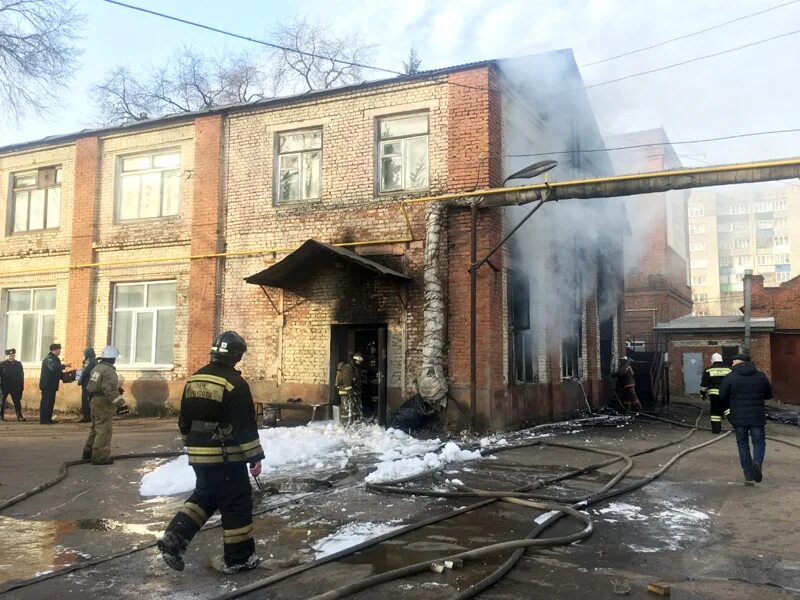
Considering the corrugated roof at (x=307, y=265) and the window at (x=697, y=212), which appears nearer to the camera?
the corrugated roof at (x=307, y=265)

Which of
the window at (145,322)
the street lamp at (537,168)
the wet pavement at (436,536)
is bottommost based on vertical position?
the wet pavement at (436,536)

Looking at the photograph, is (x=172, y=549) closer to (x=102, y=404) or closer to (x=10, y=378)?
(x=102, y=404)

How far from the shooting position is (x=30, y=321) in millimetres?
16016

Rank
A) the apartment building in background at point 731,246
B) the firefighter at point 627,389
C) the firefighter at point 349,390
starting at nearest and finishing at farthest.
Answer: the firefighter at point 349,390, the firefighter at point 627,389, the apartment building in background at point 731,246

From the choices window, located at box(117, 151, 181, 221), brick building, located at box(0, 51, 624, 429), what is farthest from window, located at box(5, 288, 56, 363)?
window, located at box(117, 151, 181, 221)

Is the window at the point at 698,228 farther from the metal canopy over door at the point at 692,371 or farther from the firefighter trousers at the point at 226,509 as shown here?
the firefighter trousers at the point at 226,509

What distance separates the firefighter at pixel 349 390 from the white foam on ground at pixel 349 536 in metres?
5.89

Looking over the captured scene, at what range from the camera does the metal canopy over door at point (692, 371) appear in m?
26.9

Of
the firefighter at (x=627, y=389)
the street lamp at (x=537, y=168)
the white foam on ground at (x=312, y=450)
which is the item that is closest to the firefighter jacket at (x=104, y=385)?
the white foam on ground at (x=312, y=450)

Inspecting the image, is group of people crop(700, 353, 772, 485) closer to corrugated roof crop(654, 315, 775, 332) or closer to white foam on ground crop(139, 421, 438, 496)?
white foam on ground crop(139, 421, 438, 496)

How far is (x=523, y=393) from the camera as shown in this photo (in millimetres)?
12508

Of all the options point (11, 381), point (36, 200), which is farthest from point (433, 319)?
point (36, 200)

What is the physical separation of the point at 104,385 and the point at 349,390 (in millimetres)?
4397

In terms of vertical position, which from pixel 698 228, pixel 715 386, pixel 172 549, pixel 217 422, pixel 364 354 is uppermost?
pixel 698 228
